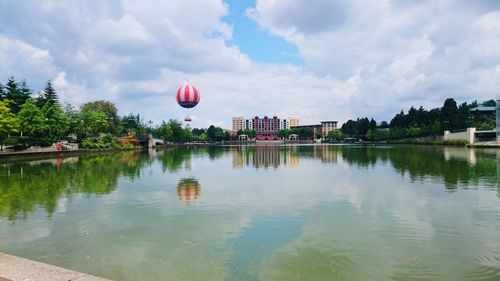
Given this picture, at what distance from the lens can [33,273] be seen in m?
5.54

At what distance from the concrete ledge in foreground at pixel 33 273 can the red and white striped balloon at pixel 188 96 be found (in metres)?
49.6

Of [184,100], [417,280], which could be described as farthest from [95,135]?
[417,280]

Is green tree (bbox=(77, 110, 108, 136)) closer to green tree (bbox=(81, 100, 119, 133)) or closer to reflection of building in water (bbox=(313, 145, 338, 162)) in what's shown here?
green tree (bbox=(81, 100, 119, 133))

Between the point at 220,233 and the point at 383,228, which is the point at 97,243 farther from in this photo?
the point at 383,228

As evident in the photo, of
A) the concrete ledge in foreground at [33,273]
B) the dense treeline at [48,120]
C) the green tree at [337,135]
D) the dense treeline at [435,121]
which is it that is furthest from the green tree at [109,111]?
the green tree at [337,135]

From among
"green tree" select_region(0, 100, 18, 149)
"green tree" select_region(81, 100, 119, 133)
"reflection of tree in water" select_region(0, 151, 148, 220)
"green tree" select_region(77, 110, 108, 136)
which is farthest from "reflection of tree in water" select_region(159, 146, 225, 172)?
"green tree" select_region(81, 100, 119, 133)

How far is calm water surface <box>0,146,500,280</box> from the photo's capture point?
8031mm

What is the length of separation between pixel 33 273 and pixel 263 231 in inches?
257

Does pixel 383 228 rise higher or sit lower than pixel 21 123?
lower

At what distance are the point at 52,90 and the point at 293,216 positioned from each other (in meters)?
72.2

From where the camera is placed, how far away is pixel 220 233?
1081 cm

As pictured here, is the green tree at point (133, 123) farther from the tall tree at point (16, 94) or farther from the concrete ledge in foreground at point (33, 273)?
the concrete ledge in foreground at point (33, 273)

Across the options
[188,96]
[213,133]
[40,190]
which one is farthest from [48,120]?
[213,133]

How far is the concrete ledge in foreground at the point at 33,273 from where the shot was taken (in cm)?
535
